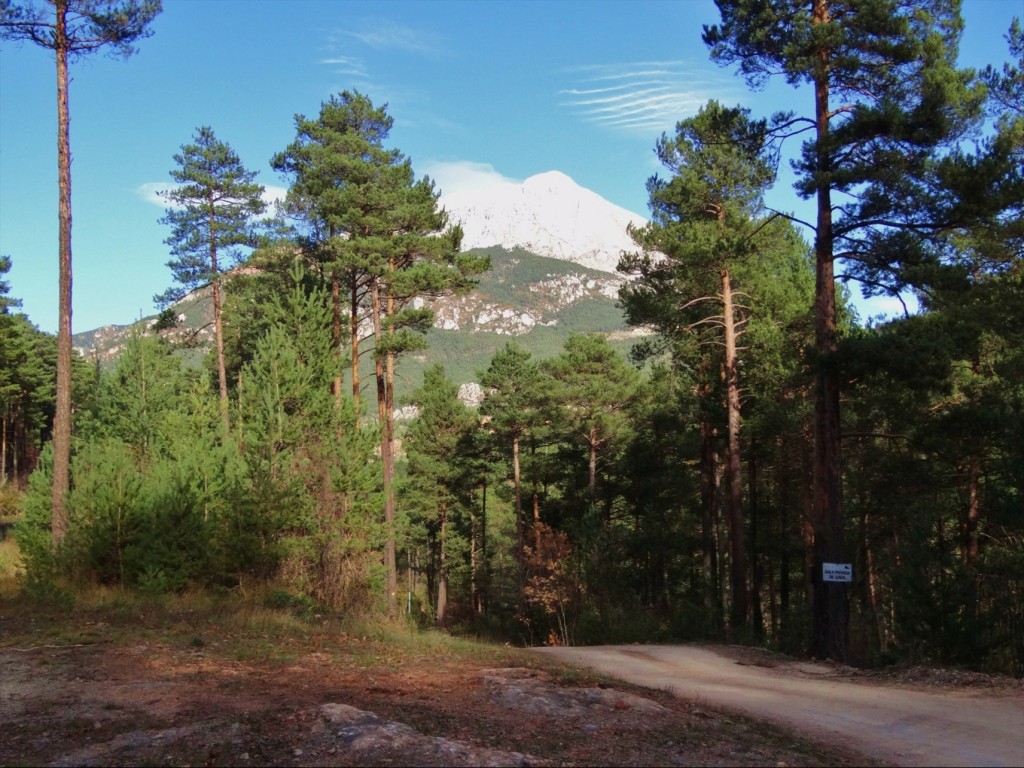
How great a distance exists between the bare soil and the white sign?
4.48 meters

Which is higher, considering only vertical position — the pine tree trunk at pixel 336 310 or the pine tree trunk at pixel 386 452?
the pine tree trunk at pixel 336 310

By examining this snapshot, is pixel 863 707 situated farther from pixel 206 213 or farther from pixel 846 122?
pixel 206 213

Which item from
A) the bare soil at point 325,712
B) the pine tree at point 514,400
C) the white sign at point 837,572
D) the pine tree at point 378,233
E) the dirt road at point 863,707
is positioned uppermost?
the pine tree at point 378,233

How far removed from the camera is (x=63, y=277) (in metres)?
15.8

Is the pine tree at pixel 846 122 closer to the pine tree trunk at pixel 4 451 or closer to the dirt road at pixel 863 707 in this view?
the dirt road at pixel 863 707

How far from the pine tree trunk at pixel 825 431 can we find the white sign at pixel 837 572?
365 mm

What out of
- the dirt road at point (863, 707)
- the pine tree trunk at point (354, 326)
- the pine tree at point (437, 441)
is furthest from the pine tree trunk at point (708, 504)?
the pine tree at point (437, 441)

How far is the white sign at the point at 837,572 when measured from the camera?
12.4m

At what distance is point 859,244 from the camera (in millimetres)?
13250

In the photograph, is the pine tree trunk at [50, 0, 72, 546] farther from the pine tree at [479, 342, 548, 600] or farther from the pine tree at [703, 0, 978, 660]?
the pine tree at [479, 342, 548, 600]

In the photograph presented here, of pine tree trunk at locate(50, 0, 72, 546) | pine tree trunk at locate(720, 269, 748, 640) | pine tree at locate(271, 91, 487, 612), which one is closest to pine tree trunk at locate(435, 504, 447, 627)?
pine tree at locate(271, 91, 487, 612)

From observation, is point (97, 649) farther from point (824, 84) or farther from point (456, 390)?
point (456, 390)

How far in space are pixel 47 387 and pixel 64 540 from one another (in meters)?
42.5

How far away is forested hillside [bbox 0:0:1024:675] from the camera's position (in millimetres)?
12641
